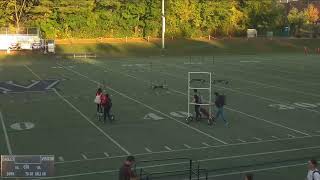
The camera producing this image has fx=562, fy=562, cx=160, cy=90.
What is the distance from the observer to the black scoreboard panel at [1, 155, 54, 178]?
11.0 meters

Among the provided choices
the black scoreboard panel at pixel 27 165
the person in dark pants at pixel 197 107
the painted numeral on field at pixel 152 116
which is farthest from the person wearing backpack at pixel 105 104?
the black scoreboard panel at pixel 27 165

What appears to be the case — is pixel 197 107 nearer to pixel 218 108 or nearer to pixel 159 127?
pixel 218 108

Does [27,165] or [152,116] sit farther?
[152,116]

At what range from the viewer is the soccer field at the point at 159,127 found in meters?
17.6

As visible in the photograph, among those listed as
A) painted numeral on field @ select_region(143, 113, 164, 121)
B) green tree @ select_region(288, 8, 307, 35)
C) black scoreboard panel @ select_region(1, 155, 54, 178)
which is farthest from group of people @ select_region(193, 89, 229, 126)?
green tree @ select_region(288, 8, 307, 35)

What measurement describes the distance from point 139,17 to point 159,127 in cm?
7059

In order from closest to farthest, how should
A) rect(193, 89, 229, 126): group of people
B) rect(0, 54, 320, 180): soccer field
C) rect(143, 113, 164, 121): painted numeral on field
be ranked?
rect(0, 54, 320, 180): soccer field → rect(193, 89, 229, 126): group of people → rect(143, 113, 164, 121): painted numeral on field

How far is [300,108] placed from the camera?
2891cm

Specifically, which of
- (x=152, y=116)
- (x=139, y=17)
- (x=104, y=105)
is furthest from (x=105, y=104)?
(x=139, y=17)

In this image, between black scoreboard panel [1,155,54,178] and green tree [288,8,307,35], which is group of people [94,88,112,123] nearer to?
black scoreboard panel [1,155,54,178]

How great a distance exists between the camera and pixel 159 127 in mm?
23938

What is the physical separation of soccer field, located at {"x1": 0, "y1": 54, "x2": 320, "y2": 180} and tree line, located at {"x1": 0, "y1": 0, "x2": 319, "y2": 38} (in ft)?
148

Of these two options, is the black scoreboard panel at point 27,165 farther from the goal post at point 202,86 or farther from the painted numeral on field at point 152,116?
the painted numeral on field at point 152,116

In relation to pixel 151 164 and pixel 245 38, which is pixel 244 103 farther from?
pixel 245 38
